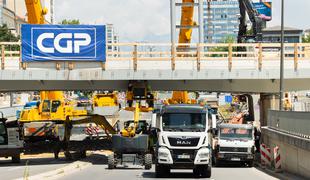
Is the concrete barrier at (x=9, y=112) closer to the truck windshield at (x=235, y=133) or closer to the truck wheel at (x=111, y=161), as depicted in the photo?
the truck windshield at (x=235, y=133)

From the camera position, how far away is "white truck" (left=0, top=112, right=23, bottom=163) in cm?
3684

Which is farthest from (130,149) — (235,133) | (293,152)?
(293,152)

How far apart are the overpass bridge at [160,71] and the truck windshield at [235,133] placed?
303 centimetres

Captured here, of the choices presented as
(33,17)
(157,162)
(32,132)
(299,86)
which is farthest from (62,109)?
(157,162)

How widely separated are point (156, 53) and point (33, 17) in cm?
1304

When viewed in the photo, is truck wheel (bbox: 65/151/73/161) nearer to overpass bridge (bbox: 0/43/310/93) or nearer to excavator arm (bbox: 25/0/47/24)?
overpass bridge (bbox: 0/43/310/93)

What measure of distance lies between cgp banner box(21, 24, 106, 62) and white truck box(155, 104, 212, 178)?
11377 mm

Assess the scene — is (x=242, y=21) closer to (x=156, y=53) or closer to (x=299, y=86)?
(x=299, y=86)

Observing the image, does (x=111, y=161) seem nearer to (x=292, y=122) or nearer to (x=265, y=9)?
(x=292, y=122)

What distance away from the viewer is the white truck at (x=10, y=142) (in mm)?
36844

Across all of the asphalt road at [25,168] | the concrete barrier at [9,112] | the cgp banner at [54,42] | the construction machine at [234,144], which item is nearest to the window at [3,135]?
the asphalt road at [25,168]

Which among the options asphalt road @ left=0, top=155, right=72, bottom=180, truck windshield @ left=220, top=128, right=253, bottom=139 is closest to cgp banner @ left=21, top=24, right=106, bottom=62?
asphalt road @ left=0, top=155, right=72, bottom=180

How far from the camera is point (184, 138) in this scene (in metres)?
25.9

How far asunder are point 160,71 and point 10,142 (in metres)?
8.78
